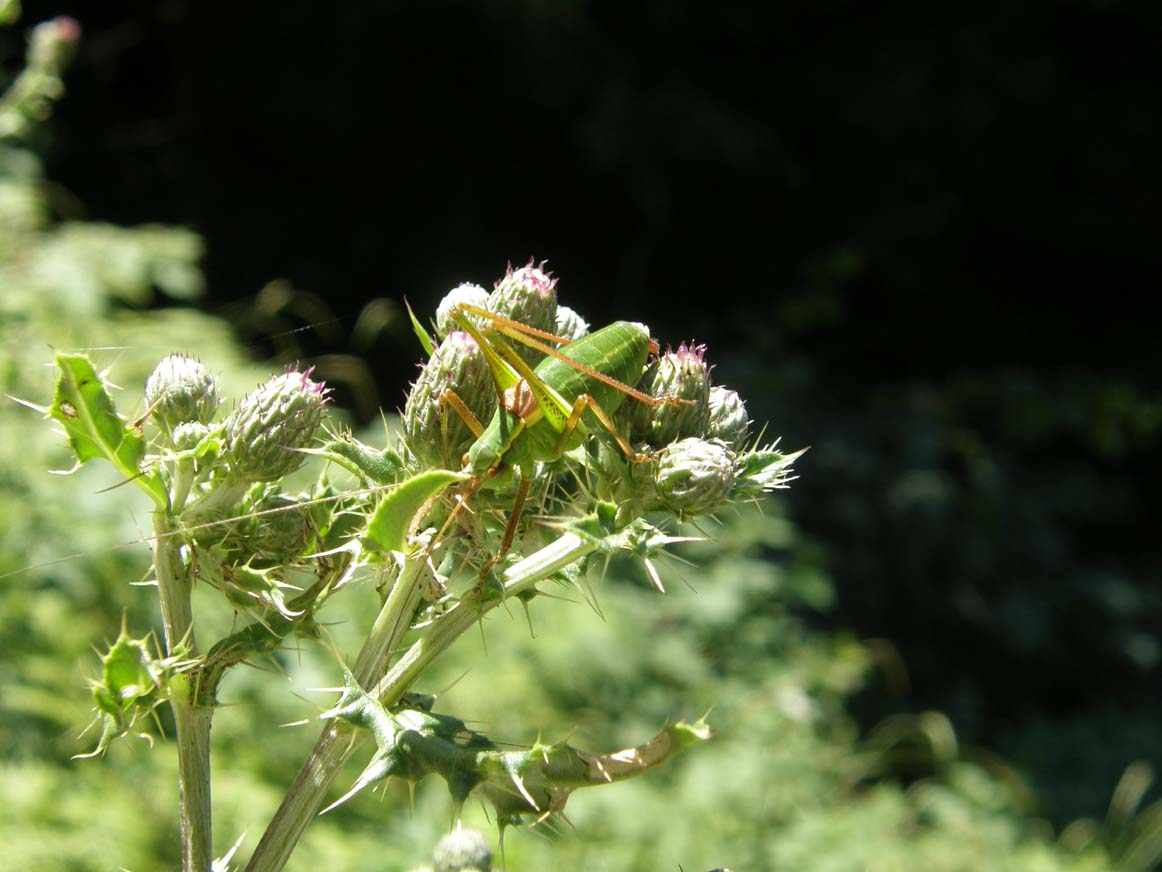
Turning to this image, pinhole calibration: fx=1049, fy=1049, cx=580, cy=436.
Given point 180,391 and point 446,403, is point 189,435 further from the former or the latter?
point 446,403

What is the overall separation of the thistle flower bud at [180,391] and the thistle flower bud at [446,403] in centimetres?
25

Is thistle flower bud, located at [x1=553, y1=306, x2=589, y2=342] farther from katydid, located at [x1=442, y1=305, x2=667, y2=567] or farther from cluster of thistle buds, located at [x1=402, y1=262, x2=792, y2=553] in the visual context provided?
katydid, located at [x1=442, y1=305, x2=667, y2=567]

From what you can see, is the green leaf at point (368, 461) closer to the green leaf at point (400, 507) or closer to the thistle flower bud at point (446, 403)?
the thistle flower bud at point (446, 403)

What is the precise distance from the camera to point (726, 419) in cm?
129

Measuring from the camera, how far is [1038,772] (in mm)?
5727

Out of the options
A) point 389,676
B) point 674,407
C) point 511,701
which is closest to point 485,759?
point 389,676

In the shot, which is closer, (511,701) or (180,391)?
(180,391)

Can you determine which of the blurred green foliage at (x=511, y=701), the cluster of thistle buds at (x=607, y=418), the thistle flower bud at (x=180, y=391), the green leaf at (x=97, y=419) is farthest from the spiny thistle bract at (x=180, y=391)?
the blurred green foliage at (x=511, y=701)

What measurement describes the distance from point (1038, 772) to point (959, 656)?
0.93 m

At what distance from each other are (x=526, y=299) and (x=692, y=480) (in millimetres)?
295

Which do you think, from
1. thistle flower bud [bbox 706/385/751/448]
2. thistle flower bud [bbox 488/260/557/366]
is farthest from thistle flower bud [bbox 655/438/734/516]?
thistle flower bud [bbox 488/260/557/366]

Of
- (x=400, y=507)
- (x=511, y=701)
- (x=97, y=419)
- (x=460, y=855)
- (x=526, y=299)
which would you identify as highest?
(x=511, y=701)

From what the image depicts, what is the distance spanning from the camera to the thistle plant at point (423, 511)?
3.22ft

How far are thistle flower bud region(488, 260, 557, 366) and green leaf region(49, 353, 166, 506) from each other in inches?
16.6
